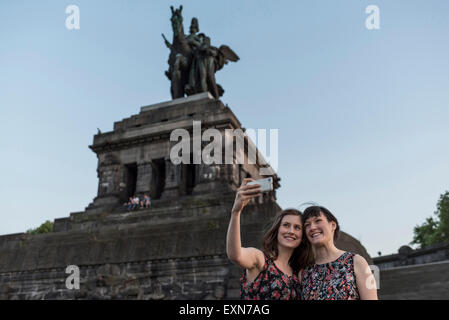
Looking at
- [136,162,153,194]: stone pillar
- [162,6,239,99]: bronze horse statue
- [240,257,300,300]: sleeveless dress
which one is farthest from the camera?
[162,6,239,99]: bronze horse statue

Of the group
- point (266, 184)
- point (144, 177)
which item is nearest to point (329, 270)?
point (266, 184)

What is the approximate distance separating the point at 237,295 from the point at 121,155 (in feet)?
46.6

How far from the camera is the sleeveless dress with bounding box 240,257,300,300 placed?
330 cm

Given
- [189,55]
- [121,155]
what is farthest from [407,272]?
[189,55]

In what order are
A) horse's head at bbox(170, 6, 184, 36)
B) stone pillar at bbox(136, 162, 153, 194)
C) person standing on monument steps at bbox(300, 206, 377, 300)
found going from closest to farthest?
person standing on monument steps at bbox(300, 206, 377, 300)
stone pillar at bbox(136, 162, 153, 194)
horse's head at bbox(170, 6, 184, 36)

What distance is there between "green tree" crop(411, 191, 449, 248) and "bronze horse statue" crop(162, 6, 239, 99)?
70.5 ft

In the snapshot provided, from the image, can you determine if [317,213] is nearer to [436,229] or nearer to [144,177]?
[144,177]

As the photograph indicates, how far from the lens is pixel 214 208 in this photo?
18.4m

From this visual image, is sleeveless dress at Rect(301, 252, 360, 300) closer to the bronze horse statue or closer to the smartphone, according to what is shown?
the smartphone

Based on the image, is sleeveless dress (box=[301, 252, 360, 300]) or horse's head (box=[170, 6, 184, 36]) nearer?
sleeveless dress (box=[301, 252, 360, 300])

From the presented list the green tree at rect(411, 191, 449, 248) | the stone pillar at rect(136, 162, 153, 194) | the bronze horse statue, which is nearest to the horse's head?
the bronze horse statue

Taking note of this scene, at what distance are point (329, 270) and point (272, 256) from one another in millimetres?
480

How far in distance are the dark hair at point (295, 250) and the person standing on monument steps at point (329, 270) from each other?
50mm

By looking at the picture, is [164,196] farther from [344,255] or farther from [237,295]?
[344,255]
